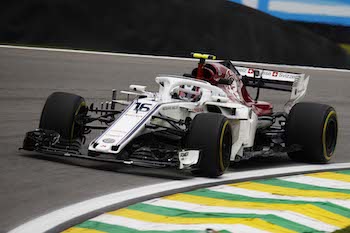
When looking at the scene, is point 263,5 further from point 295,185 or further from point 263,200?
point 263,200

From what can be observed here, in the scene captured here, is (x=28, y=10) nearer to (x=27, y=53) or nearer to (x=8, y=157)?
(x=27, y=53)

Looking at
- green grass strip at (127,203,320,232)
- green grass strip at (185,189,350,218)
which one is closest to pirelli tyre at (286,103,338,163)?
green grass strip at (185,189,350,218)

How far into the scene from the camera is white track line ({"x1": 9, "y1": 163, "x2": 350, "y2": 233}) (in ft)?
19.8

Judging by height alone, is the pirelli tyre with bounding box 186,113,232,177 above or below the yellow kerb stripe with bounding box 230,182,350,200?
above

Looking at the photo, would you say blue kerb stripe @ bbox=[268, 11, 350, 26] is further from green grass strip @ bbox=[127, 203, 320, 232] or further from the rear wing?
green grass strip @ bbox=[127, 203, 320, 232]

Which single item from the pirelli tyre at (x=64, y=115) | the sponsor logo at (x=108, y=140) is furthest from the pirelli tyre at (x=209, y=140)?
the pirelli tyre at (x=64, y=115)

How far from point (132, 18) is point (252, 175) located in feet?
43.3

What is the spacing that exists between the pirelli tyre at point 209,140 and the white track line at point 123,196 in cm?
12

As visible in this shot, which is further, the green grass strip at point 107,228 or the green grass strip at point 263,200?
the green grass strip at point 263,200

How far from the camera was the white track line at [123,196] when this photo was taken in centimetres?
605

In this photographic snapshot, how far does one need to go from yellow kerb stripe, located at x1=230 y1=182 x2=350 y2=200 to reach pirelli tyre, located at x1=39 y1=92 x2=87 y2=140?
1967mm

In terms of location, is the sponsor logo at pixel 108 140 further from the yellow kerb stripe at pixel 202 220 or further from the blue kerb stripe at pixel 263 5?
the blue kerb stripe at pixel 263 5

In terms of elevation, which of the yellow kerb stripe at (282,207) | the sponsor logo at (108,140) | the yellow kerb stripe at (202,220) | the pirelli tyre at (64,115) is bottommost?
the yellow kerb stripe at (202,220)

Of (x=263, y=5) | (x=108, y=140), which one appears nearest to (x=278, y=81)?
(x=108, y=140)
